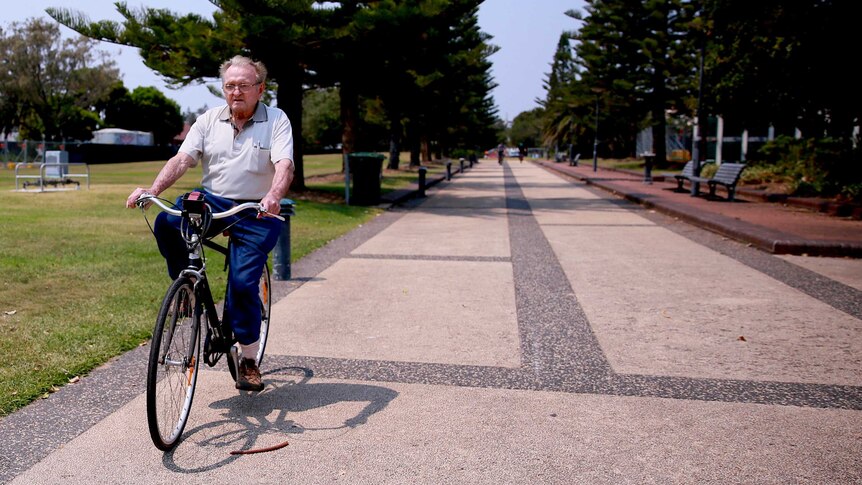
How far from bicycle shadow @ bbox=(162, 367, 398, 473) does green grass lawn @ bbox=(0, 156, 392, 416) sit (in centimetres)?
100

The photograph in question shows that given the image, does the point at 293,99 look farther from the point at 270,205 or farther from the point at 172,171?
the point at 270,205

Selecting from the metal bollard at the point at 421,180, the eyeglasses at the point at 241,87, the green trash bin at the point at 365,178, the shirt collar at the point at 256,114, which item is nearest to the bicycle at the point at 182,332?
the shirt collar at the point at 256,114

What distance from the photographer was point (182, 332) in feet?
11.4

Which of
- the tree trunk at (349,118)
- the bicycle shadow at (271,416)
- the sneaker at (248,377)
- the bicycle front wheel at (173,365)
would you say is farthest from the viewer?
the tree trunk at (349,118)

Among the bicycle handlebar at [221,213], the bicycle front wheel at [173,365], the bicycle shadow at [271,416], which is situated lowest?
the bicycle shadow at [271,416]

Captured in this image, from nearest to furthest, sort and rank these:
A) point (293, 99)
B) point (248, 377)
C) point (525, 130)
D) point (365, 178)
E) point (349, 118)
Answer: point (248, 377)
point (365, 178)
point (293, 99)
point (349, 118)
point (525, 130)

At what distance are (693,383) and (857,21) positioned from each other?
13701 mm

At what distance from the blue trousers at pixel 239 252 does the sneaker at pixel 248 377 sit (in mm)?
190

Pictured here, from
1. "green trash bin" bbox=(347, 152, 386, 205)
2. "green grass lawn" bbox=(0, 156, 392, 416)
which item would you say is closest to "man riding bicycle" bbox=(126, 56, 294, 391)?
"green grass lawn" bbox=(0, 156, 392, 416)

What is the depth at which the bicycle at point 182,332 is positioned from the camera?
3.21 meters

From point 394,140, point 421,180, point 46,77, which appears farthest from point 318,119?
point 421,180

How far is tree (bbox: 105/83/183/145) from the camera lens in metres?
81.6

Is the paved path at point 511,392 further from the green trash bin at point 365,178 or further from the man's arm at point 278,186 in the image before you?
the green trash bin at point 365,178

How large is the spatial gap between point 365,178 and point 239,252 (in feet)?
42.7
